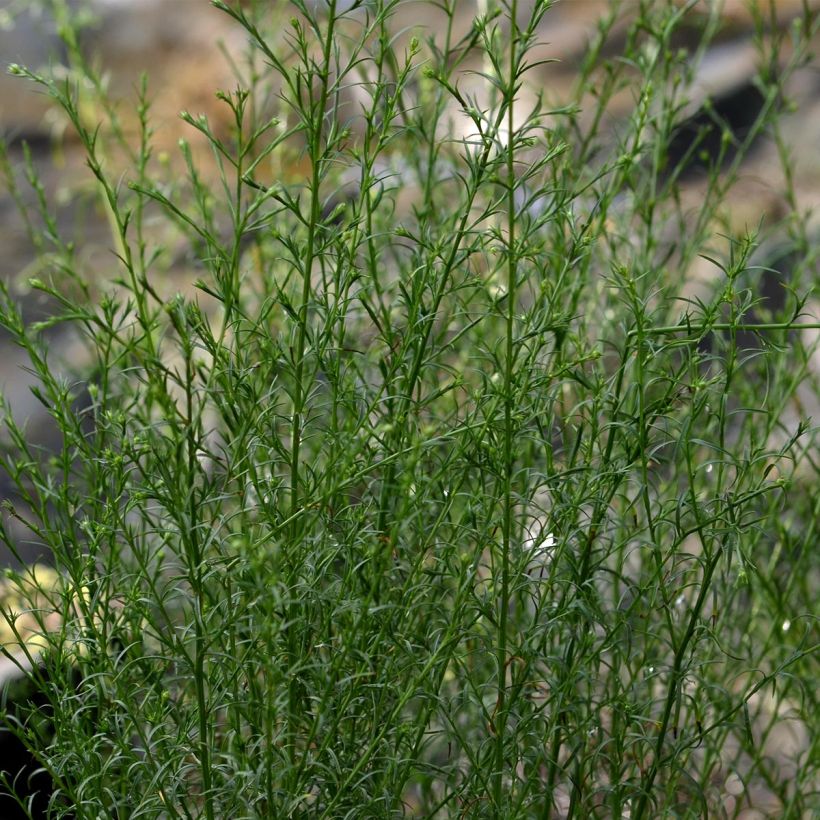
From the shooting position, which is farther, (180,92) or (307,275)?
(180,92)

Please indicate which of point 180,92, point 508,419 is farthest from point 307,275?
point 180,92

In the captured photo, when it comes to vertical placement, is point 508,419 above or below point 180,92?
below

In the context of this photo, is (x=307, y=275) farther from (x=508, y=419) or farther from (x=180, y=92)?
(x=180, y=92)

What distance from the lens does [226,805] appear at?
1.52 meters

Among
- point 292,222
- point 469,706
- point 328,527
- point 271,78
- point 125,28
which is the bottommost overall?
point 328,527

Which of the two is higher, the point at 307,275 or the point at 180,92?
the point at 180,92

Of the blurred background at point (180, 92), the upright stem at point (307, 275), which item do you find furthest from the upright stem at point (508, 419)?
the blurred background at point (180, 92)

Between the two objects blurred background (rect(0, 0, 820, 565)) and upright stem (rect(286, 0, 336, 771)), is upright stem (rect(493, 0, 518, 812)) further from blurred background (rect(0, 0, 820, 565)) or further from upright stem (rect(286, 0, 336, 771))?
blurred background (rect(0, 0, 820, 565))

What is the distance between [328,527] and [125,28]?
395cm

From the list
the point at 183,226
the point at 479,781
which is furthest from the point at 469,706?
the point at 183,226

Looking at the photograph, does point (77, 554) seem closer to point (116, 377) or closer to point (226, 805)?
point (226, 805)

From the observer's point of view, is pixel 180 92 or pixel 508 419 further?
pixel 180 92

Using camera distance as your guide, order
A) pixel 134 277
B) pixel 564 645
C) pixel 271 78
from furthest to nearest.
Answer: pixel 271 78 → pixel 564 645 → pixel 134 277

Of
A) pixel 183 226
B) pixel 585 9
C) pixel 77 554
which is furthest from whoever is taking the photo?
pixel 585 9
